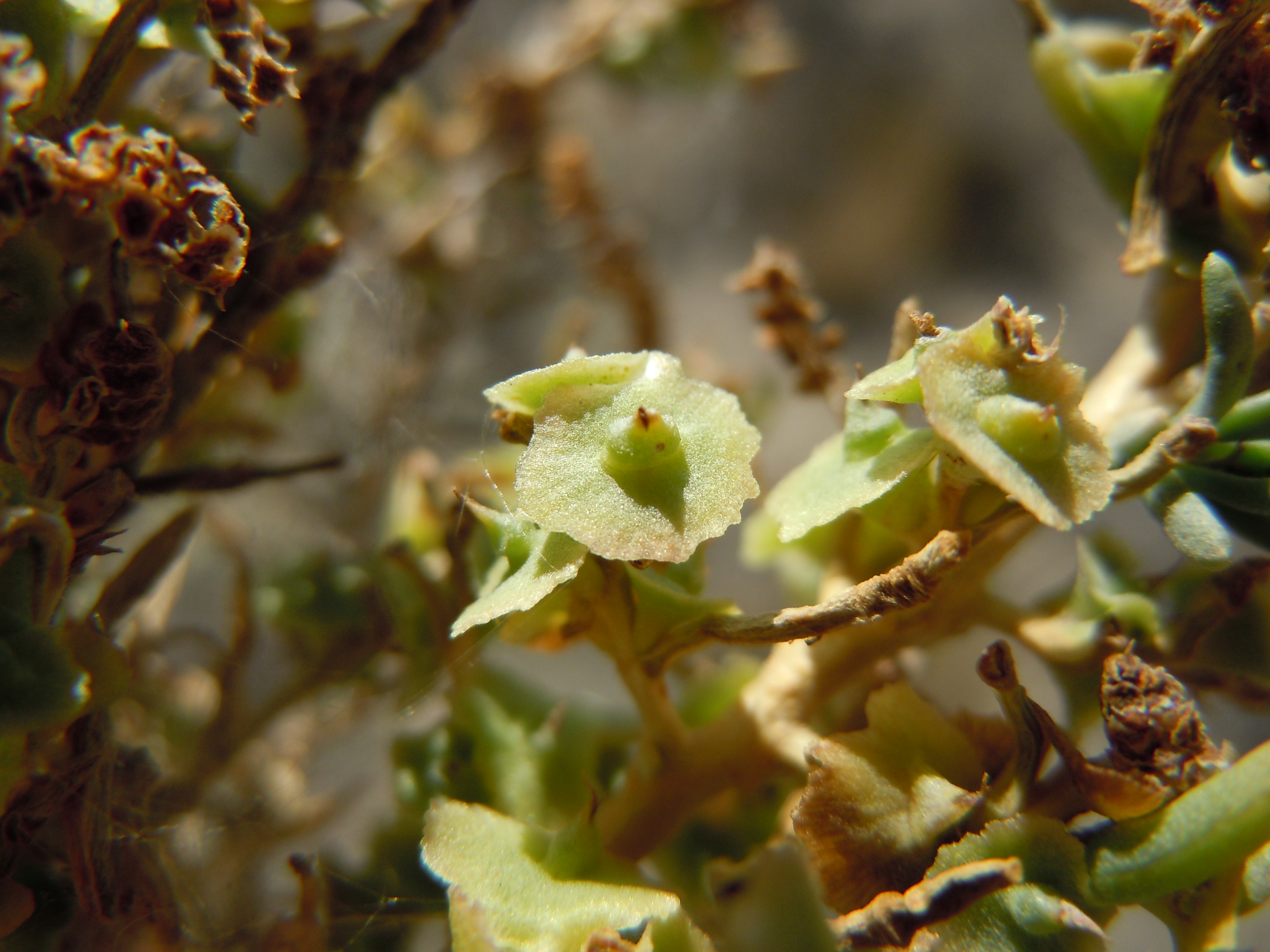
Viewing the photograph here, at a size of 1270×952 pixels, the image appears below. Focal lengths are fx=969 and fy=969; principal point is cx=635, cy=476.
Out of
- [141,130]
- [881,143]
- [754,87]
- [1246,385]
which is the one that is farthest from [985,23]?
[141,130]

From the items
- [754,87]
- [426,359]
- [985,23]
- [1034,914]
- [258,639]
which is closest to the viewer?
[1034,914]

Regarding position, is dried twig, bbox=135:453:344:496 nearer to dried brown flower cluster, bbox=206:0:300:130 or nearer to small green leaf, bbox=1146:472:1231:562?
dried brown flower cluster, bbox=206:0:300:130

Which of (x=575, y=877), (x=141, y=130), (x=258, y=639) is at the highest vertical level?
(x=141, y=130)

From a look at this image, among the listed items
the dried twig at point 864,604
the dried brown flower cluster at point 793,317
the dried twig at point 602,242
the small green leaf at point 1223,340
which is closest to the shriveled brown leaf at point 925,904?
the dried twig at point 864,604

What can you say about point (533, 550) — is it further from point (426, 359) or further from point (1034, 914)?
point (426, 359)

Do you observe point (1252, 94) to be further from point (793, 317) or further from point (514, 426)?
point (514, 426)

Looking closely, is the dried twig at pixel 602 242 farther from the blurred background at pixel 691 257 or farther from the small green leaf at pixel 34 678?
the small green leaf at pixel 34 678

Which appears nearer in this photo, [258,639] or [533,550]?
[533,550]
